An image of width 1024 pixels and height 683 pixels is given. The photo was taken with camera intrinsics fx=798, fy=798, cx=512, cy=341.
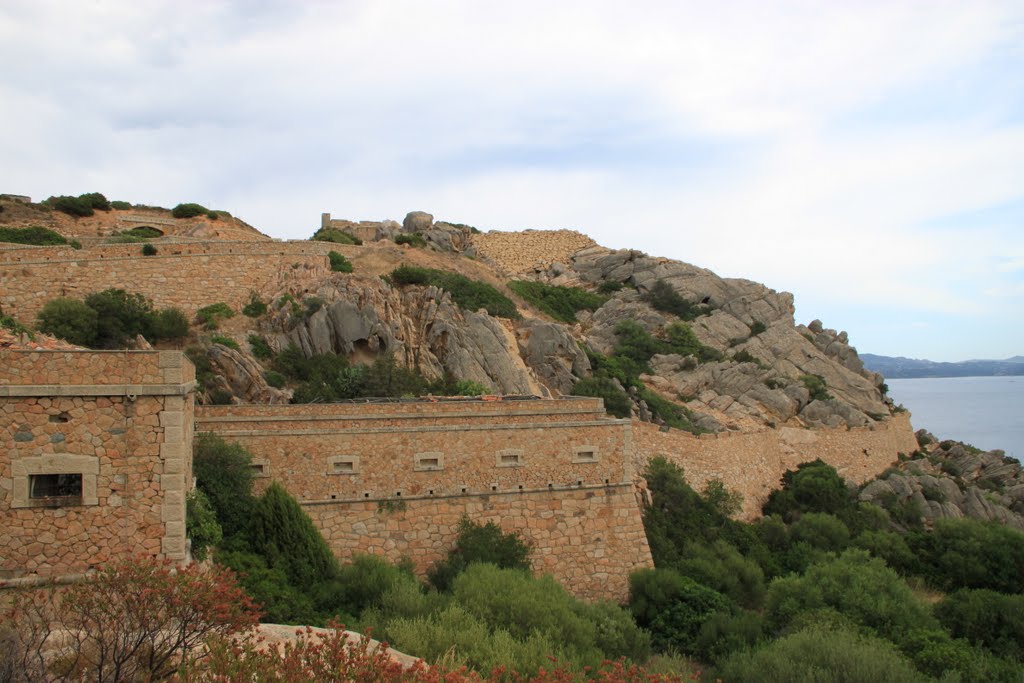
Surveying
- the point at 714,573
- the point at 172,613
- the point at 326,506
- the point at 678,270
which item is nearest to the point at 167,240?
the point at 326,506

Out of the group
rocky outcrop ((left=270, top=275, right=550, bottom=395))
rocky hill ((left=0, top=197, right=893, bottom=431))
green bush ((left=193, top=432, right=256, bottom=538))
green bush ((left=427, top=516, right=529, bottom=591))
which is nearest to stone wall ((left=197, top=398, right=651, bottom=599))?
green bush ((left=427, top=516, right=529, bottom=591))

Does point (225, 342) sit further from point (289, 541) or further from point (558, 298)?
point (558, 298)

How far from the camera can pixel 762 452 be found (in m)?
26.4

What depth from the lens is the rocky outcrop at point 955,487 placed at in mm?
27188

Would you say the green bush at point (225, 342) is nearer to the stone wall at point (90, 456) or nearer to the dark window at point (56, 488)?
the dark window at point (56, 488)

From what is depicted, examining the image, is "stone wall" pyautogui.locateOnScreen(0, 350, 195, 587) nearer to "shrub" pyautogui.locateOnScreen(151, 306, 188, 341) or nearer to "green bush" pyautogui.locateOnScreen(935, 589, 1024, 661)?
"shrub" pyautogui.locateOnScreen(151, 306, 188, 341)

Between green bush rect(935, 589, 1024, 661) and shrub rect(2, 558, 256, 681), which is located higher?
shrub rect(2, 558, 256, 681)

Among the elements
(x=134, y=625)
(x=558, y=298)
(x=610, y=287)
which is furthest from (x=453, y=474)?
(x=610, y=287)

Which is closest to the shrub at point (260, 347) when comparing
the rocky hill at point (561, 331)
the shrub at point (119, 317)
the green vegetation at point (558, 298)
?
the rocky hill at point (561, 331)

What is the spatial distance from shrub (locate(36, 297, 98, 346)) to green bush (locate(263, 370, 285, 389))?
4.80m

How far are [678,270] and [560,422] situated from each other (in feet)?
102

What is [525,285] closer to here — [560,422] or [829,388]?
[829,388]

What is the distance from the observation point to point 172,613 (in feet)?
25.4

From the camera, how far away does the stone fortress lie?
9.99 meters
